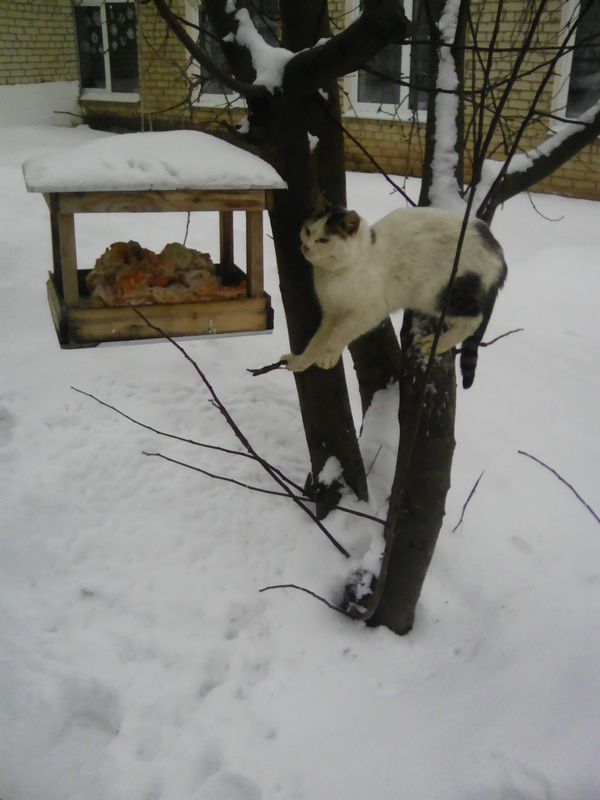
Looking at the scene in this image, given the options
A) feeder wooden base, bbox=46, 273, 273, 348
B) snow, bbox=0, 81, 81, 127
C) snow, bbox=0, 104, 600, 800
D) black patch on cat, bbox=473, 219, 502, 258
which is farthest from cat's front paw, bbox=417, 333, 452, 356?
snow, bbox=0, 81, 81, 127

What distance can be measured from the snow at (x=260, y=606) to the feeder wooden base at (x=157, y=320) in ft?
1.60

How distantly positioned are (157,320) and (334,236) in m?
0.70

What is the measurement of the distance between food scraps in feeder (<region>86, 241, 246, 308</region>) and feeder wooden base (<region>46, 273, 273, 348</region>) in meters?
0.08

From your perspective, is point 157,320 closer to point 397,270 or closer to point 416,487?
point 397,270

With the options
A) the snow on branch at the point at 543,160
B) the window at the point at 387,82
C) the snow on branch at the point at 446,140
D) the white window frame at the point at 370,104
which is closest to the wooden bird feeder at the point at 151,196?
the snow on branch at the point at 446,140

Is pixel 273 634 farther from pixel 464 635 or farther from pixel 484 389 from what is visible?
pixel 484 389

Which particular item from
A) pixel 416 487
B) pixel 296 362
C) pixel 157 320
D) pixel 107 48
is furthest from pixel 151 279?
pixel 107 48

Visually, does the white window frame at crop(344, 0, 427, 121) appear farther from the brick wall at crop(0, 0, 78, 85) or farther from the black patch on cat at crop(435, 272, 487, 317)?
the black patch on cat at crop(435, 272, 487, 317)

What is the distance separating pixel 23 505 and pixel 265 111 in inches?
85.3

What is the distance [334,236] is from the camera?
1.95 meters

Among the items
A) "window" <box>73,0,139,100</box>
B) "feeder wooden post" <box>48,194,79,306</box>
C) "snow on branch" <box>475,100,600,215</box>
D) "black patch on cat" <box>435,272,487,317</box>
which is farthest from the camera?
"window" <box>73,0,139,100</box>

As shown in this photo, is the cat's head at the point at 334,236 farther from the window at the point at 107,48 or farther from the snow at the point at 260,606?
the window at the point at 107,48

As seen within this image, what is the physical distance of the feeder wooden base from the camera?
2236 mm

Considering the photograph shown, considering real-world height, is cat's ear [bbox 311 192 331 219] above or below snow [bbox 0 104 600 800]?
above
